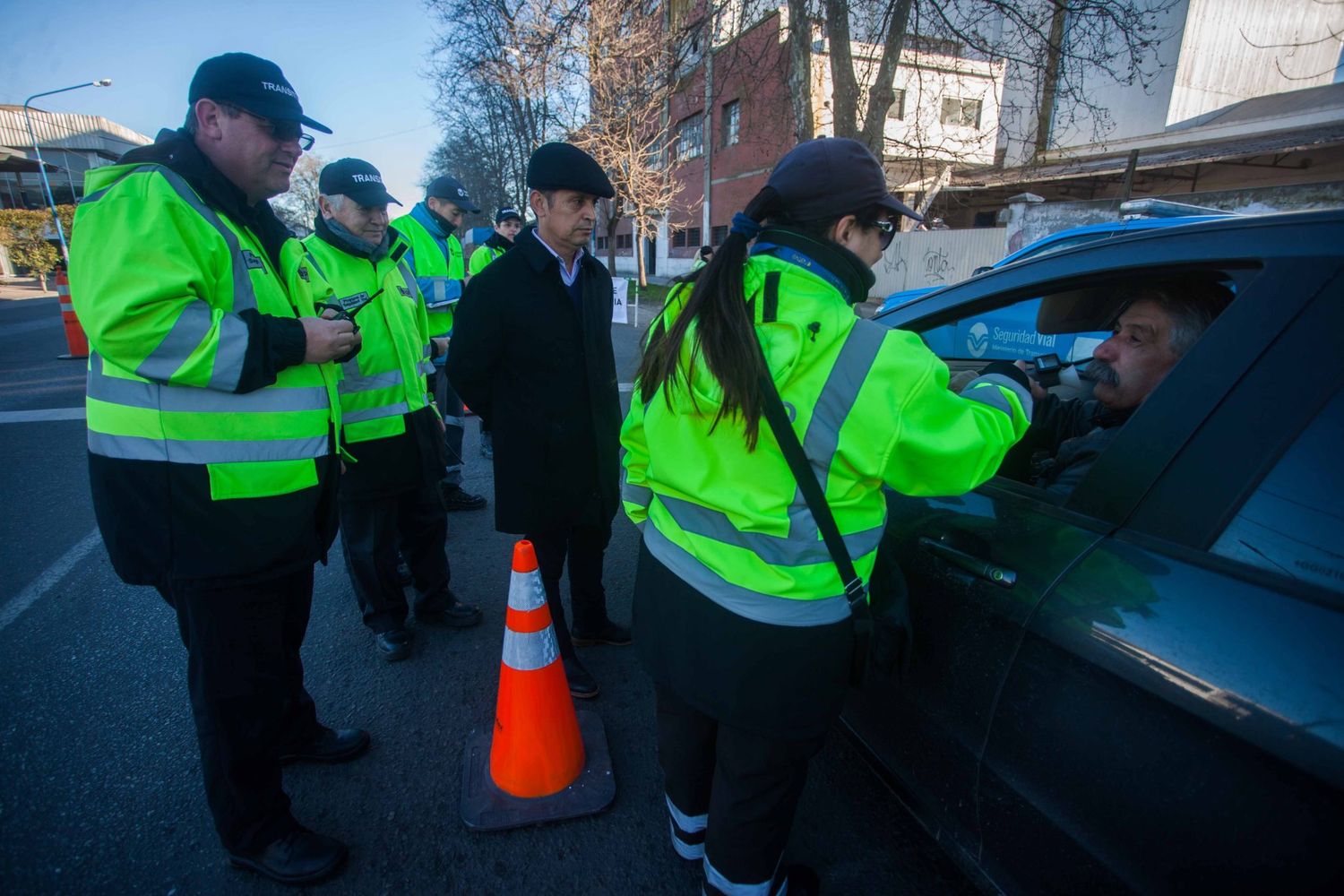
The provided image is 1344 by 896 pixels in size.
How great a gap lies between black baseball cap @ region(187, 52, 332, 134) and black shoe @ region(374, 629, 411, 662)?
6.72 ft

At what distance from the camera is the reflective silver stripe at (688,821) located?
5.60 ft

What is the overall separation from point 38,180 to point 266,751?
55.2 m

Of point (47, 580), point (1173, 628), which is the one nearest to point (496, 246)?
Answer: point (47, 580)

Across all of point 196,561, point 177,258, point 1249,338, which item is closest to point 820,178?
point 1249,338

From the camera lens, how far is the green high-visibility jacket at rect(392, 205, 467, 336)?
14.7 feet

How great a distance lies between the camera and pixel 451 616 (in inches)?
119

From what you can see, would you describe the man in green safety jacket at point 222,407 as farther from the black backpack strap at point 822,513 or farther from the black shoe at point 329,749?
the black backpack strap at point 822,513

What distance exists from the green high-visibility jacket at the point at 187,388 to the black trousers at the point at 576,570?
100 cm

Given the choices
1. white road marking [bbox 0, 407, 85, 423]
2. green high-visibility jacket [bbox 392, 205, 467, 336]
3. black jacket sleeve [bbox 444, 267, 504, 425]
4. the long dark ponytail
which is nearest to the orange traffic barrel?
white road marking [bbox 0, 407, 85, 423]

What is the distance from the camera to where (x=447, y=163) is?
1399 inches

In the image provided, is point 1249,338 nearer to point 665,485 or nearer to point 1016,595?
point 1016,595

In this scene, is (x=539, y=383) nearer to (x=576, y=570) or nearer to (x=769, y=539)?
(x=576, y=570)

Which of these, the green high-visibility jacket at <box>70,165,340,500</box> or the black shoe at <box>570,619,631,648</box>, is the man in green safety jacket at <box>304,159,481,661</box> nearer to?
the black shoe at <box>570,619,631,648</box>

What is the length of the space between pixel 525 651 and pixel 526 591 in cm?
20
